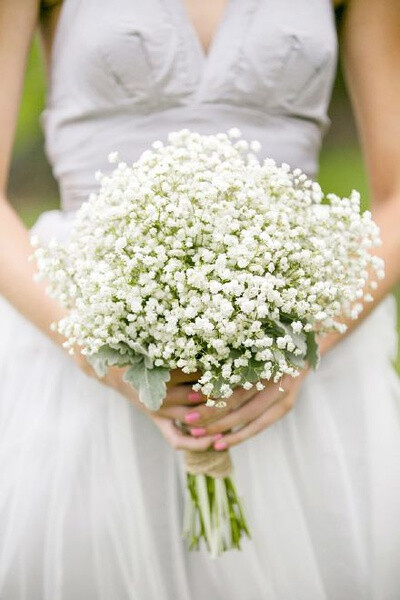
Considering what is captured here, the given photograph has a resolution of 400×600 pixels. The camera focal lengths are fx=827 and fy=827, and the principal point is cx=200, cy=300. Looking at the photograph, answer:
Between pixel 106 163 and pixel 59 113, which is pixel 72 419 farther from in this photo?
pixel 59 113

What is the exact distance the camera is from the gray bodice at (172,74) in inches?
71.4

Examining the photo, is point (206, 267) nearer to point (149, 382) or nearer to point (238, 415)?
point (149, 382)

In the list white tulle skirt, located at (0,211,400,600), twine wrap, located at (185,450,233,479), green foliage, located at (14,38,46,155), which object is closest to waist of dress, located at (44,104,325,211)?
white tulle skirt, located at (0,211,400,600)

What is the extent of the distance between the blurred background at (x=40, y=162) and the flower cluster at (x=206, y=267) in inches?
135

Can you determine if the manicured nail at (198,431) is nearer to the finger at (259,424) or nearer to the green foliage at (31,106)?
the finger at (259,424)

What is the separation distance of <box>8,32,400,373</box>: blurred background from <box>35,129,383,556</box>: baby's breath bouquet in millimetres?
3419

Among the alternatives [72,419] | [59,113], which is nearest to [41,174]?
[59,113]

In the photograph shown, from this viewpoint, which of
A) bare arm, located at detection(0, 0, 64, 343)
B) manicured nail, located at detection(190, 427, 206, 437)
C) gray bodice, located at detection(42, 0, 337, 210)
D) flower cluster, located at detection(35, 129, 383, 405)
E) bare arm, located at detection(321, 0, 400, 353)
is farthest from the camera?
bare arm, located at detection(321, 0, 400, 353)

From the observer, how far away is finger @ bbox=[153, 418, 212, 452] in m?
1.55

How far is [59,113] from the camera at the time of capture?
191 cm

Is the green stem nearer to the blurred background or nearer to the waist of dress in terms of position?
the waist of dress

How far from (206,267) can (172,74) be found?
0.77 meters

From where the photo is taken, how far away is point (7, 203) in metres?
1.78

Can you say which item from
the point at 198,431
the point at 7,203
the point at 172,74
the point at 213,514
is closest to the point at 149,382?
the point at 198,431
